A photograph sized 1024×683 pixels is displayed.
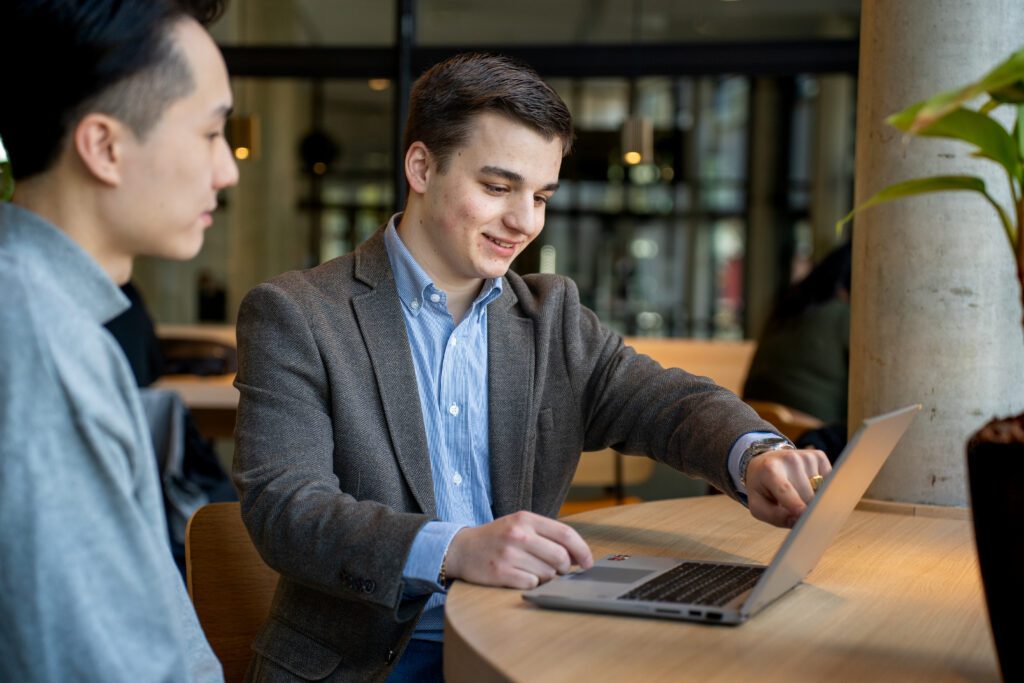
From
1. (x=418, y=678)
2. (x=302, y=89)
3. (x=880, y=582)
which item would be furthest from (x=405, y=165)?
(x=302, y=89)

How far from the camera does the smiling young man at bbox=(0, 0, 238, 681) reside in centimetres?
87

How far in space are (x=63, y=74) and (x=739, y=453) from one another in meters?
1.01

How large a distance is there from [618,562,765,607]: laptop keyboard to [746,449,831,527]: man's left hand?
5.6 inches

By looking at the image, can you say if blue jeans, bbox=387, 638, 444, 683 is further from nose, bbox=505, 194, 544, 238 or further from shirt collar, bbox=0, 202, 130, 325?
shirt collar, bbox=0, 202, 130, 325

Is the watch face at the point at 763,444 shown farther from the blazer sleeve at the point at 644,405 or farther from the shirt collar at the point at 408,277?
the shirt collar at the point at 408,277

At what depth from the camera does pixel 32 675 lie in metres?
0.88

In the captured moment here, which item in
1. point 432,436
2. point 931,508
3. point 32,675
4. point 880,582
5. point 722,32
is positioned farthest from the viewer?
point 722,32

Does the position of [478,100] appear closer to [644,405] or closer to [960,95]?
[644,405]

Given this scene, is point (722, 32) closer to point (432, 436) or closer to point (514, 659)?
point (432, 436)

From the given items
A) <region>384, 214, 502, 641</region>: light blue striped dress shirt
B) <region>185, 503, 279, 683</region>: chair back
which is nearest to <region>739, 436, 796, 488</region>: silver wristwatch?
<region>384, 214, 502, 641</region>: light blue striped dress shirt

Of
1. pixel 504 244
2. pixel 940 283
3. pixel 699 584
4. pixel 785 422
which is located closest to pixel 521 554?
pixel 699 584

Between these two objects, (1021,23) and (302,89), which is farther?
(302,89)

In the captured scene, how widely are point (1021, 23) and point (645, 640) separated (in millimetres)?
1347

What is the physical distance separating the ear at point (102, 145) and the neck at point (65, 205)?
22 mm
